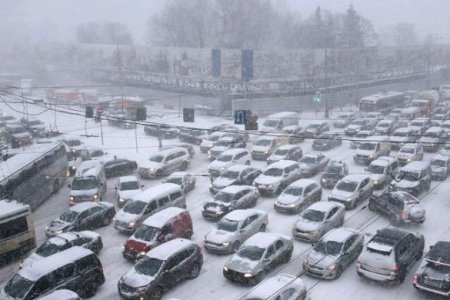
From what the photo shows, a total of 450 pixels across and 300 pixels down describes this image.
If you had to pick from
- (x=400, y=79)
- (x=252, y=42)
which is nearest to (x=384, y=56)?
(x=400, y=79)

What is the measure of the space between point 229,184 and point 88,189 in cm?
786

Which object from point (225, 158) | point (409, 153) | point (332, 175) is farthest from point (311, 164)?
point (409, 153)

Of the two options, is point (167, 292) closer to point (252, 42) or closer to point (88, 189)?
point (88, 189)

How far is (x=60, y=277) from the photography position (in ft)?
54.1

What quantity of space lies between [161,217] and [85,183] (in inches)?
316

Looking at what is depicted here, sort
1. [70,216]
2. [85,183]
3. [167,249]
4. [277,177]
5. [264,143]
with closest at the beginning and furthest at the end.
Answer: [167,249], [70,216], [85,183], [277,177], [264,143]

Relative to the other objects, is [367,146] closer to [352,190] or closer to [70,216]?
[352,190]

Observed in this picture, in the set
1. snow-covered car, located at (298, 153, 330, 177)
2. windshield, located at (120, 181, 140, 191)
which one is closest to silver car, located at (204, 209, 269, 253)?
windshield, located at (120, 181, 140, 191)

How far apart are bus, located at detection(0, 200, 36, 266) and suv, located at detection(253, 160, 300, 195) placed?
40.3ft

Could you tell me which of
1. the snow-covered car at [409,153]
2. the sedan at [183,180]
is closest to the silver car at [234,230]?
the sedan at [183,180]

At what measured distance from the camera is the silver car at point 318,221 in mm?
20922

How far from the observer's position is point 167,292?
1745cm

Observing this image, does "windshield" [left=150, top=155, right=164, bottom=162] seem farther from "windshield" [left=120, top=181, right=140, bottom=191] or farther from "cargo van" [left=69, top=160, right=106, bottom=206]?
"windshield" [left=120, top=181, right=140, bottom=191]

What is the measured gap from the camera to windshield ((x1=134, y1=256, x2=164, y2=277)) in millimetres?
16961
